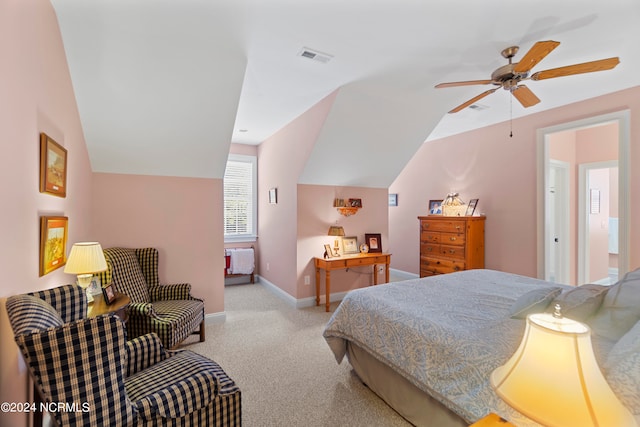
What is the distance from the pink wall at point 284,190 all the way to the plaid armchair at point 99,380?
106 inches

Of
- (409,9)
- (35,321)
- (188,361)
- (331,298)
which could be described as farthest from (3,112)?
(331,298)

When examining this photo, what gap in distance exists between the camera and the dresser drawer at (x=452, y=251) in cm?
436

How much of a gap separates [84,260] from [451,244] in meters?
4.44

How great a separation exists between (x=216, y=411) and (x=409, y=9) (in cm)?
267

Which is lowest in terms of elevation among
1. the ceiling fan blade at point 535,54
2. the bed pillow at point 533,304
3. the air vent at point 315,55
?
the bed pillow at point 533,304

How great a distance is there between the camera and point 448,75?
2863 mm

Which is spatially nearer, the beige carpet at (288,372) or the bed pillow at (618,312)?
the bed pillow at (618,312)

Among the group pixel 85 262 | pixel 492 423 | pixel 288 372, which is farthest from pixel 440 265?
pixel 85 262

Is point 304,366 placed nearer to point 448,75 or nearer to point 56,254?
point 56,254

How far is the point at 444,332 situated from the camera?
1.67m

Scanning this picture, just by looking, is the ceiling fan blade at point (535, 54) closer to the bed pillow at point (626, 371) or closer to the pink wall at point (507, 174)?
→ the bed pillow at point (626, 371)

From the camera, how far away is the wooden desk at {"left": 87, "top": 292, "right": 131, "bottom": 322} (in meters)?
2.06

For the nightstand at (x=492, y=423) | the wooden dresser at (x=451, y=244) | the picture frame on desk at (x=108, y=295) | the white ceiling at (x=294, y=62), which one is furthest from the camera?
the wooden dresser at (x=451, y=244)

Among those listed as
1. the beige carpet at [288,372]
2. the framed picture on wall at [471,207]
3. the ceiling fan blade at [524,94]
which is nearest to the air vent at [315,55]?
the ceiling fan blade at [524,94]
